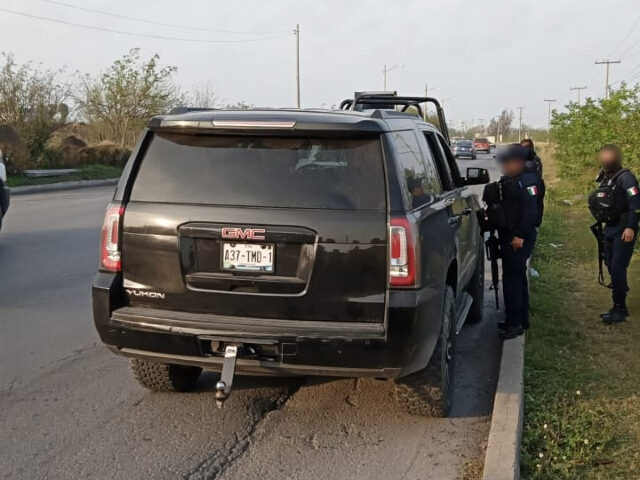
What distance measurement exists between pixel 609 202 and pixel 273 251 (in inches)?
159

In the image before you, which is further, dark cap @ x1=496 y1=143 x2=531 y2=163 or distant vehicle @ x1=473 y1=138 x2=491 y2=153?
distant vehicle @ x1=473 y1=138 x2=491 y2=153

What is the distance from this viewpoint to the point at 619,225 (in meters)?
6.70

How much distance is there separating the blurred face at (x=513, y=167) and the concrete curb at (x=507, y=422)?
1444mm

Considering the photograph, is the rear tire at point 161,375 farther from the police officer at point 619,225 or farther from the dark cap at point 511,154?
the police officer at point 619,225

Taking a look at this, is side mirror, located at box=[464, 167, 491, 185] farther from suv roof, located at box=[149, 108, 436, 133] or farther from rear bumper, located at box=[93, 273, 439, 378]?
rear bumper, located at box=[93, 273, 439, 378]

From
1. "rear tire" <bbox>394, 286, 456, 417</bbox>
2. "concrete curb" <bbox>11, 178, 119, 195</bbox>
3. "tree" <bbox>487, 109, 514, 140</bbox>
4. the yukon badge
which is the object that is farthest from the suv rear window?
"tree" <bbox>487, 109, 514, 140</bbox>

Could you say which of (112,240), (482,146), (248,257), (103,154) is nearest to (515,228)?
(248,257)

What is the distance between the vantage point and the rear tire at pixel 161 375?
15.4 ft

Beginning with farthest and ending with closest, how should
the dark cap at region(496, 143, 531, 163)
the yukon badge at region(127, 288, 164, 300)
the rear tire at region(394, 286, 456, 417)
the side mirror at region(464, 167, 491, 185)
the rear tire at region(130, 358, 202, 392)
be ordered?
1. the side mirror at region(464, 167, 491, 185)
2. the dark cap at region(496, 143, 531, 163)
3. the rear tire at region(130, 358, 202, 392)
4. the rear tire at region(394, 286, 456, 417)
5. the yukon badge at region(127, 288, 164, 300)

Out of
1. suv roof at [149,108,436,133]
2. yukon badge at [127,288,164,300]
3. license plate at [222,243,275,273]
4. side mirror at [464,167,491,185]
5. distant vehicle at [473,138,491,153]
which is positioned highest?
distant vehicle at [473,138,491,153]

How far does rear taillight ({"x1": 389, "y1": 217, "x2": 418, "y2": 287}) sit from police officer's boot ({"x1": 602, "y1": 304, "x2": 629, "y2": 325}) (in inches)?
144

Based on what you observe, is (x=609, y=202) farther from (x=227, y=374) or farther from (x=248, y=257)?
(x=227, y=374)

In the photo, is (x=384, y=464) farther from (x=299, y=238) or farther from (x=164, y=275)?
(x=164, y=275)

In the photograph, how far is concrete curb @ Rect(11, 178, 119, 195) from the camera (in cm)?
2228
